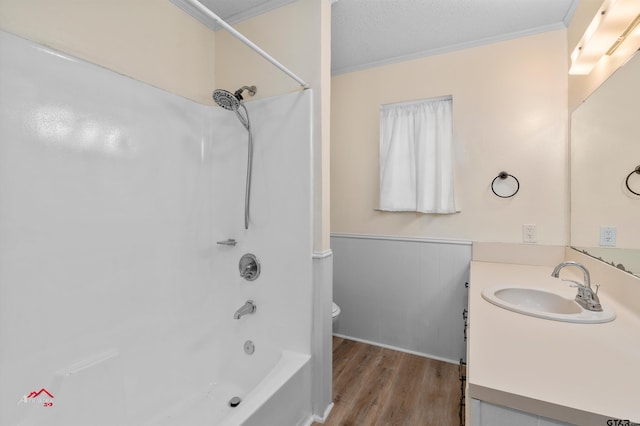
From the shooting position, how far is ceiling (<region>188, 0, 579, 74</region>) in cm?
174

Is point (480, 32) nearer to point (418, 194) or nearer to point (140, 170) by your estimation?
point (418, 194)

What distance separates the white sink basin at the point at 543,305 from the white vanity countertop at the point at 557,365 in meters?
0.02

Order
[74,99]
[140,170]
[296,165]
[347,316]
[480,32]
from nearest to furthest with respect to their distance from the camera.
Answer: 1. [74,99]
2. [140,170]
3. [296,165]
4. [480,32]
5. [347,316]

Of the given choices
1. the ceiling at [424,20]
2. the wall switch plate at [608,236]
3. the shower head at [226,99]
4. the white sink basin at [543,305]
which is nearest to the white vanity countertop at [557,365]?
the white sink basin at [543,305]

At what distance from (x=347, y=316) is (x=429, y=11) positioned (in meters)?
2.40

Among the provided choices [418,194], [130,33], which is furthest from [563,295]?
[130,33]

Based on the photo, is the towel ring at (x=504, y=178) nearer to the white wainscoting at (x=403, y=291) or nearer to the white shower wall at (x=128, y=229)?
the white wainscoting at (x=403, y=291)

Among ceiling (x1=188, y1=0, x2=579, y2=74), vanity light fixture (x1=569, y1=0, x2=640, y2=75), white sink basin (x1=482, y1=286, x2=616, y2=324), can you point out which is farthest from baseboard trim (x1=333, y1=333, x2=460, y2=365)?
ceiling (x1=188, y1=0, x2=579, y2=74)

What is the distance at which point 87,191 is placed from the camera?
4.07 feet

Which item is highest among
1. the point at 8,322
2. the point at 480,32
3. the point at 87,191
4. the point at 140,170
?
the point at 480,32

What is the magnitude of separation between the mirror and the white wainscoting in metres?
0.71

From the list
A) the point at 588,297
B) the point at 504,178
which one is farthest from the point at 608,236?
the point at 504,178

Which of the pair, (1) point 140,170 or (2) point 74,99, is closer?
(2) point 74,99

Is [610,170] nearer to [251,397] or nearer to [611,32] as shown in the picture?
[611,32]
